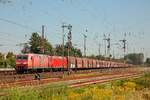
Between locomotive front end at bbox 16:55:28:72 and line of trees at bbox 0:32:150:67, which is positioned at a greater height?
line of trees at bbox 0:32:150:67

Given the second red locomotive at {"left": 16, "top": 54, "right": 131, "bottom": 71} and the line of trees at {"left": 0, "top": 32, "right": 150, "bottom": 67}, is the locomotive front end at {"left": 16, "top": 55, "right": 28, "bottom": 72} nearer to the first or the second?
the second red locomotive at {"left": 16, "top": 54, "right": 131, "bottom": 71}

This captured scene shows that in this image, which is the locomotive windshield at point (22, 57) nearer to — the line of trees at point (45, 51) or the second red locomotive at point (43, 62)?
the second red locomotive at point (43, 62)

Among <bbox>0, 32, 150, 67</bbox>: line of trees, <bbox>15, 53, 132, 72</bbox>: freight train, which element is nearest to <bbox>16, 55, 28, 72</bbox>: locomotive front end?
<bbox>15, 53, 132, 72</bbox>: freight train

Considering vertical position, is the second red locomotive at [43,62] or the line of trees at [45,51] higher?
the line of trees at [45,51]

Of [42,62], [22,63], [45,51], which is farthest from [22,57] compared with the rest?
[45,51]

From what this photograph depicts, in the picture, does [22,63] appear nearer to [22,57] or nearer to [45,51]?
[22,57]

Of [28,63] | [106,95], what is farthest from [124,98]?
[28,63]

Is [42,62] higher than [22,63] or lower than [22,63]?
higher

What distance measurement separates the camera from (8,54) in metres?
100

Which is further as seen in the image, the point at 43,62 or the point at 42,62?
the point at 43,62

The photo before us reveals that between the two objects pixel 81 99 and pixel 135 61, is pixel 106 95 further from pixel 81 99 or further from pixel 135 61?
pixel 135 61

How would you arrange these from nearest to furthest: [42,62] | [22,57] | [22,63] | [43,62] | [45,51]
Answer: [22,63], [22,57], [42,62], [43,62], [45,51]

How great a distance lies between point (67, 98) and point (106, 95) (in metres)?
2.03

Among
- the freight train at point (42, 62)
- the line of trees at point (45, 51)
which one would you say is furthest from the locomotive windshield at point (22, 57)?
the line of trees at point (45, 51)
